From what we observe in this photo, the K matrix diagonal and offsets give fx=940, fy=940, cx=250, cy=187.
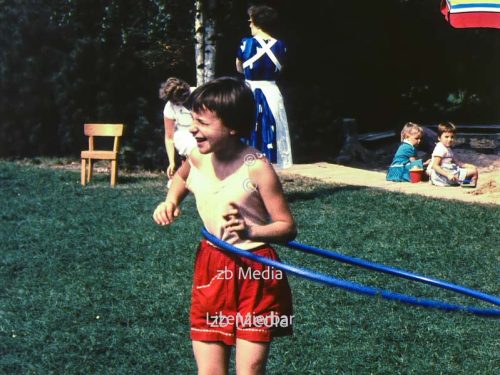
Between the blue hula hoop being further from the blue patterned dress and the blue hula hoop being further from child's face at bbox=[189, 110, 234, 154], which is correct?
the blue patterned dress

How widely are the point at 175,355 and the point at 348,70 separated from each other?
39.1ft

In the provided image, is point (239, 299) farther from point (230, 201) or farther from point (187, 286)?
point (187, 286)

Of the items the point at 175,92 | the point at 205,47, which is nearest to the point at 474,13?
the point at 205,47

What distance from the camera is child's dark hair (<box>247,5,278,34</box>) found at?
9211mm

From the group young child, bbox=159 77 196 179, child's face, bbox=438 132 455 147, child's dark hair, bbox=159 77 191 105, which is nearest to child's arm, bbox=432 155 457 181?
child's face, bbox=438 132 455 147

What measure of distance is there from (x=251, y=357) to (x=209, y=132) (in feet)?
2.91

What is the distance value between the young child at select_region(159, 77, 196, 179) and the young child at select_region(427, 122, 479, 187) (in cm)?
322

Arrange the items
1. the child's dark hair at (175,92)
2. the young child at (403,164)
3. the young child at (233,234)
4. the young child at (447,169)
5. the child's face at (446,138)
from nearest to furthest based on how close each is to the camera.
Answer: the young child at (233,234) → the child's dark hair at (175,92) → the young child at (447,169) → the child's face at (446,138) → the young child at (403,164)

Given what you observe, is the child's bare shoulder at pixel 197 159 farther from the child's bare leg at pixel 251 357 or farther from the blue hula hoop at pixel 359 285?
the child's bare leg at pixel 251 357

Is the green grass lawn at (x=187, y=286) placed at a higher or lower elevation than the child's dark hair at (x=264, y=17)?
lower

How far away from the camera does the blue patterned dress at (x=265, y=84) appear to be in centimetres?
925

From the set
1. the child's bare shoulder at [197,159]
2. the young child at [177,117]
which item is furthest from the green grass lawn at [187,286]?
the child's bare shoulder at [197,159]

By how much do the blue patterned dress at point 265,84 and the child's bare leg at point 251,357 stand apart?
224 inches

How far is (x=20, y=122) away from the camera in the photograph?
16469 mm
